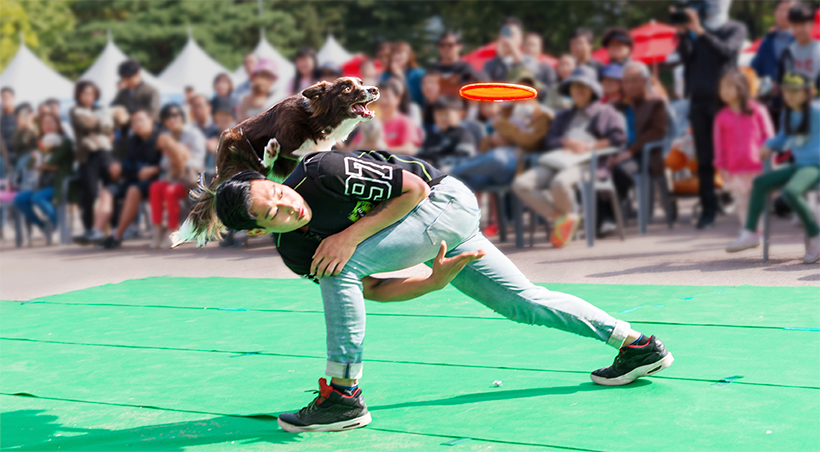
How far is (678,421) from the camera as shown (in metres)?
3.12

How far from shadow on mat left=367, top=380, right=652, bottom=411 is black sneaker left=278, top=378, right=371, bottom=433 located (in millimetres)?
248

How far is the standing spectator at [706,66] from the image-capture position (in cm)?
931

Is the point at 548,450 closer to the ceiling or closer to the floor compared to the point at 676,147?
closer to the floor

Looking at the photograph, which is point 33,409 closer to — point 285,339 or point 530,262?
point 285,339

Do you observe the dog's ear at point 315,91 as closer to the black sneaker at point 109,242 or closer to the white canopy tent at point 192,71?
the black sneaker at point 109,242

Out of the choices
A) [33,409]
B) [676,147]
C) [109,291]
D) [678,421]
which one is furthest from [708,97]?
[33,409]

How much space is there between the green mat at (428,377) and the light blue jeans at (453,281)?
292mm

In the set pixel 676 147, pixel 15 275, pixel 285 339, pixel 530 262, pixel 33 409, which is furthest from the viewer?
pixel 676 147

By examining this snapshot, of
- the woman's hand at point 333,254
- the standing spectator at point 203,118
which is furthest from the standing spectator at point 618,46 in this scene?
the woman's hand at point 333,254

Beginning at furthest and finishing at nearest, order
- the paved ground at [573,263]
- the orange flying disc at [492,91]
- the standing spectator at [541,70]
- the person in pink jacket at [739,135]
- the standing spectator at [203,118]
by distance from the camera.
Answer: the standing spectator at [203,118]
the standing spectator at [541,70]
the person in pink jacket at [739,135]
the paved ground at [573,263]
the orange flying disc at [492,91]

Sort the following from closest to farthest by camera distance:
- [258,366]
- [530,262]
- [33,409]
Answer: [33,409] → [258,366] → [530,262]

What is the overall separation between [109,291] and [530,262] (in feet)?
11.1

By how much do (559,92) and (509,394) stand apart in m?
6.50

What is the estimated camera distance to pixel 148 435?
3277 mm
